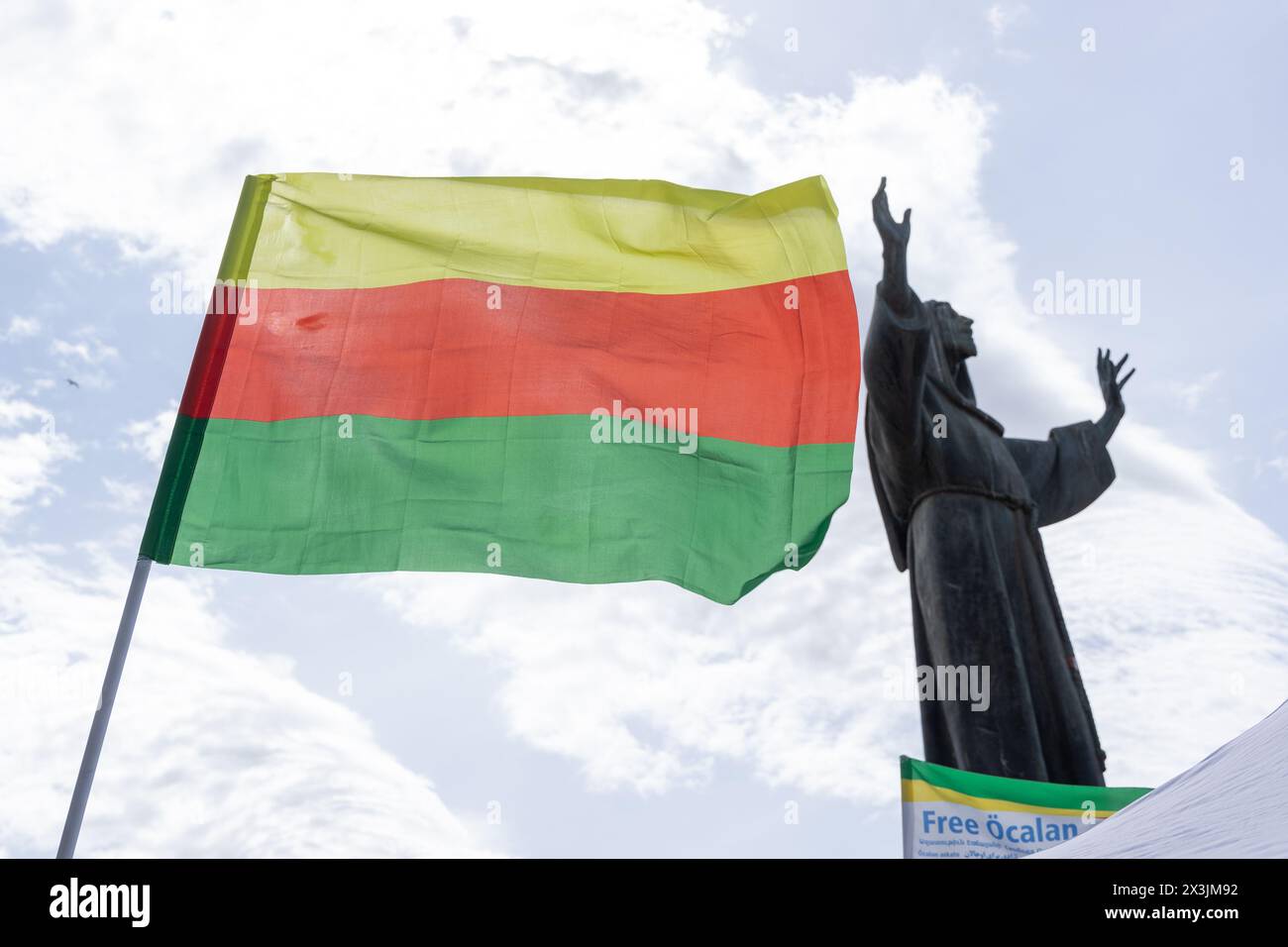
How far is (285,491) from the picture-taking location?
9250 mm

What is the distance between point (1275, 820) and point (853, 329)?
254 inches

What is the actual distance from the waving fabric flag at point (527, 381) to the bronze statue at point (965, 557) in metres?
0.50

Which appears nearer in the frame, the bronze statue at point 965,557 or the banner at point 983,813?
the banner at point 983,813

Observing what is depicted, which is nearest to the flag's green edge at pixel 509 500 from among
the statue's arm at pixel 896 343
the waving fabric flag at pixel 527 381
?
the waving fabric flag at pixel 527 381

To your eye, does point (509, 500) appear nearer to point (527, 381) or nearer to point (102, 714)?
point (527, 381)

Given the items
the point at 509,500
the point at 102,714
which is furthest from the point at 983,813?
the point at 102,714

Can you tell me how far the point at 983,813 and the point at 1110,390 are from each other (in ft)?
14.9

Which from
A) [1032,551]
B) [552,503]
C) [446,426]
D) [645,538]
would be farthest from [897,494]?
[446,426]

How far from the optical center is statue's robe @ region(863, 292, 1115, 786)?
29.5 feet

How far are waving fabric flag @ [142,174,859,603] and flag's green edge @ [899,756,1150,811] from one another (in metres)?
1.98

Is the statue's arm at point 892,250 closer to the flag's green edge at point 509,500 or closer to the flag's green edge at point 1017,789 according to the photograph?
the flag's green edge at point 509,500

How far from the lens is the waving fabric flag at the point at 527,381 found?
30.5ft

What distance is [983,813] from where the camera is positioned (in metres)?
8.00
